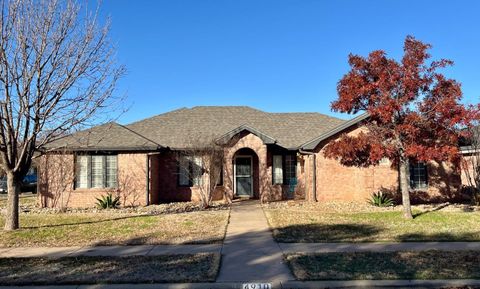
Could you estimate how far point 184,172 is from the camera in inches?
776

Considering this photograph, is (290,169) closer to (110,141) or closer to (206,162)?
(206,162)

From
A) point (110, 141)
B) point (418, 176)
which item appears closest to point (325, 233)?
point (418, 176)

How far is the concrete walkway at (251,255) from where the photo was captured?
6.80 meters

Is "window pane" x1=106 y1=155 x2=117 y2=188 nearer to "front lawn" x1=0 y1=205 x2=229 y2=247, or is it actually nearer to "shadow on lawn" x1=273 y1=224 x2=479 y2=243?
"front lawn" x1=0 y1=205 x2=229 y2=247

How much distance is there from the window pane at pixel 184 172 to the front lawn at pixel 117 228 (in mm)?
3960

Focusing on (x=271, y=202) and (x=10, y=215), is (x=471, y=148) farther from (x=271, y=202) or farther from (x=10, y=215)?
(x=10, y=215)

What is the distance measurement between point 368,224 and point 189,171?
9.79 m

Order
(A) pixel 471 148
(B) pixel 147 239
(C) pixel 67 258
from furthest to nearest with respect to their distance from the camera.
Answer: (A) pixel 471 148, (B) pixel 147 239, (C) pixel 67 258

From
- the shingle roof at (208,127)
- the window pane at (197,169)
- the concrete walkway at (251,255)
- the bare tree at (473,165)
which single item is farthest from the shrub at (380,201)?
the window pane at (197,169)

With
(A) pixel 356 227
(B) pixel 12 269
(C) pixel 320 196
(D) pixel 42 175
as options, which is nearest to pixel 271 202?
(C) pixel 320 196

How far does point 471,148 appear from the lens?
17000mm

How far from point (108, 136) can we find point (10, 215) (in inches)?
297

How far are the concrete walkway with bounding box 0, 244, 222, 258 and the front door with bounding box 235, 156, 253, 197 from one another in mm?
11678

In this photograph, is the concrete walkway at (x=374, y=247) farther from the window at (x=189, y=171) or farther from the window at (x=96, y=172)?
the window at (x=96, y=172)
